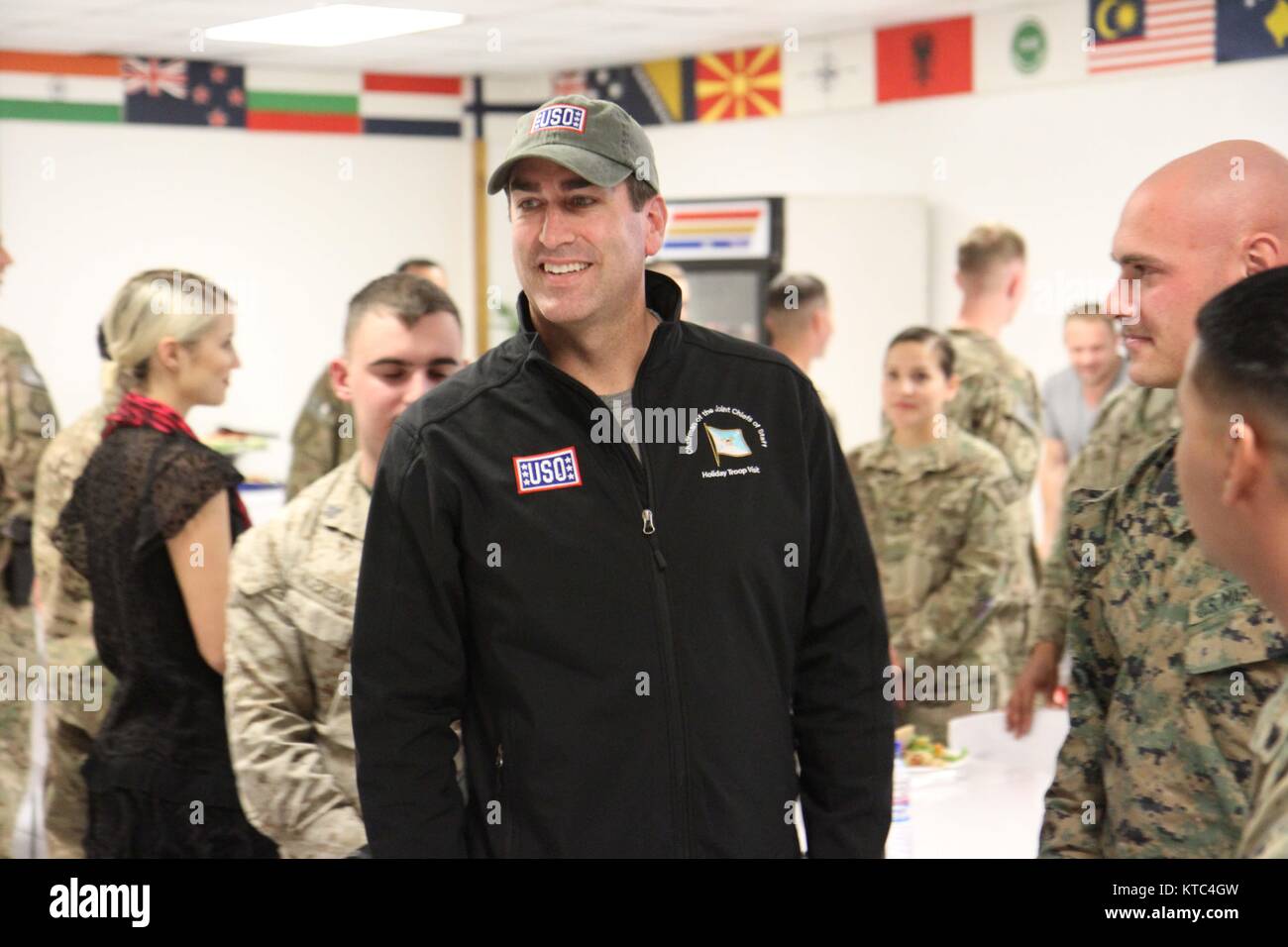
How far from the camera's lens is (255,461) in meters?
9.23

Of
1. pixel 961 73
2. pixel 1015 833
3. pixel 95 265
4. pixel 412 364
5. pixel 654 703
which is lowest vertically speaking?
pixel 1015 833

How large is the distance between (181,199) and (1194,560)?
818cm

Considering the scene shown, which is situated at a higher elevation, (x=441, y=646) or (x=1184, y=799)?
(x=441, y=646)

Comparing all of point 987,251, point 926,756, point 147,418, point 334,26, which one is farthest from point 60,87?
point 926,756

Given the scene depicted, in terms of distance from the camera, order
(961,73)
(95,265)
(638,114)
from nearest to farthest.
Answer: (961,73) < (95,265) < (638,114)

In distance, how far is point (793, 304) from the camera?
5.32 metres

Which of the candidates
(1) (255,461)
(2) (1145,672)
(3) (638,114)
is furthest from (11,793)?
(3) (638,114)

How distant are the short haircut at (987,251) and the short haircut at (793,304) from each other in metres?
0.67

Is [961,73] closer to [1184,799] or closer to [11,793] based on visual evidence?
[11,793]

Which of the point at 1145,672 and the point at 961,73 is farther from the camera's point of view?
the point at 961,73

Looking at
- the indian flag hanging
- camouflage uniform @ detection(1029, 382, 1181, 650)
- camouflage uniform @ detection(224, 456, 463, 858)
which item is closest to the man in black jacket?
camouflage uniform @ detection(224, 456, 463, 858)

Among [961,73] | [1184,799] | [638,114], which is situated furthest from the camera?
[638,114]

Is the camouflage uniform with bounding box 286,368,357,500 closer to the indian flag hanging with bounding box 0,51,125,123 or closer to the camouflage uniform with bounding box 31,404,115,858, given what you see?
the camouflage uniform with bounding box 31,404,115,858

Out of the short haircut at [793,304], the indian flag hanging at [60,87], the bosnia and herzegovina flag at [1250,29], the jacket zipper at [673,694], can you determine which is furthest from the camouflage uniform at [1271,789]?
the indian flag hanging at [60,87]
